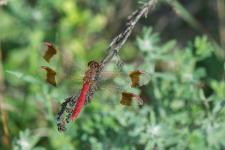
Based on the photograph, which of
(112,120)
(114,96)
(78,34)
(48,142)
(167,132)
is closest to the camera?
(167,132)

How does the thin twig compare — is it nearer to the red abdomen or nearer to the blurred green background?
the red abdomen

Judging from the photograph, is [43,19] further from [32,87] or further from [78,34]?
[32,87]

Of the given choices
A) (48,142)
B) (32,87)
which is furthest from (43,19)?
(48,142)

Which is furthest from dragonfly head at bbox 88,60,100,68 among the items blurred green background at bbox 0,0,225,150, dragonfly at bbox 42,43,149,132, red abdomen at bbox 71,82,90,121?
blurred green background at bbox 0,0,225,150

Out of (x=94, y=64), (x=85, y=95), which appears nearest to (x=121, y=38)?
(x=94, y=64)

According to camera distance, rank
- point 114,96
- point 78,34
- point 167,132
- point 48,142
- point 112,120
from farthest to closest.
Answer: point 78,34
point 48,142
point 114,96
point 112,120
point 167,132

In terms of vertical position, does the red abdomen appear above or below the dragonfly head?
below

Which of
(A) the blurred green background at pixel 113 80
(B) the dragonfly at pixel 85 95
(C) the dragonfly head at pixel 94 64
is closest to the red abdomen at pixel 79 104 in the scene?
(B) the dragonfly at pixel 85 95

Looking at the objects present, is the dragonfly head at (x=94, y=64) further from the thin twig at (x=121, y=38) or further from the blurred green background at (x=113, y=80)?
the blurred green background at (x=113, y=80)
